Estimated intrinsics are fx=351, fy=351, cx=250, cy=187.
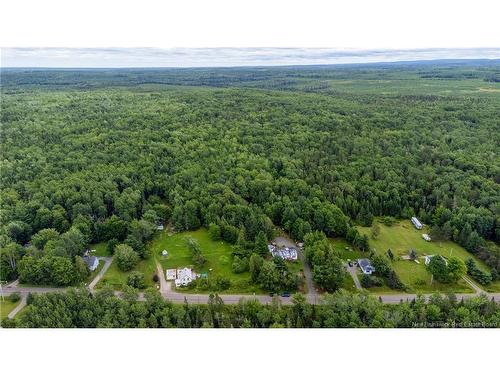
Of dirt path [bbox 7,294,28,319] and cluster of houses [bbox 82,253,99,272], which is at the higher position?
cluster of houses [bbox 82,253,99,272]

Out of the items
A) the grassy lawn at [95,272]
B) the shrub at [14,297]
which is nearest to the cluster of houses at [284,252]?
the grassy lawn at [95,272]

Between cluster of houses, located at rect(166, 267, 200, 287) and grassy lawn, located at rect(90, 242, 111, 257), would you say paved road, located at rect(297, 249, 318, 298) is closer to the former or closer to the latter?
cluster of houses, located at rect(166, 267, 200, 287)

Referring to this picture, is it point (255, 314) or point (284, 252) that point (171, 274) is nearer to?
point (255, 314)

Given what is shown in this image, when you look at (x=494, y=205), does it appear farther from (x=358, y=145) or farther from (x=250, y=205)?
(x=250, y=205)

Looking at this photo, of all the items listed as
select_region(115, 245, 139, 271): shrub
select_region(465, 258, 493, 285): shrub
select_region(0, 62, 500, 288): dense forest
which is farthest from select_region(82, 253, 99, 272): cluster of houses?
select_region(465, 258, 493, 285): shrub

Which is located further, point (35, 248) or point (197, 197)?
point (197, 197)

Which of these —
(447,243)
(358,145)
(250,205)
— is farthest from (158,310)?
(358,145)
